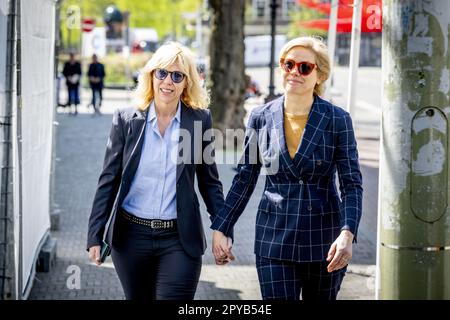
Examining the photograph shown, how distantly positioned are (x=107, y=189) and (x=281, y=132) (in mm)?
960

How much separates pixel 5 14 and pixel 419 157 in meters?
3.16

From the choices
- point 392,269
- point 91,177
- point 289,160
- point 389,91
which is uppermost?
point 389,91

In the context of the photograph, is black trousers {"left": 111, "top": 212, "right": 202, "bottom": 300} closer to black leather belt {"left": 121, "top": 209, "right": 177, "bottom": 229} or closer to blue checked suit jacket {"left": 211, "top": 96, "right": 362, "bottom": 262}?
black leather belt {"left": 121, "top": 209, "right": 177, "bottom": 229}

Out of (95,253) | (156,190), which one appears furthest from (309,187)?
(95,253)

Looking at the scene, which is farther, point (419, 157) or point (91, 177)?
point (91, 177)

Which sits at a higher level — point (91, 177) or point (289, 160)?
point (289, 160)

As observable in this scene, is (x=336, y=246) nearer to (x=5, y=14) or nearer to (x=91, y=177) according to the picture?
(x=5, y=14)

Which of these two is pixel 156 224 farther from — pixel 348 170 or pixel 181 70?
pixel 348 170

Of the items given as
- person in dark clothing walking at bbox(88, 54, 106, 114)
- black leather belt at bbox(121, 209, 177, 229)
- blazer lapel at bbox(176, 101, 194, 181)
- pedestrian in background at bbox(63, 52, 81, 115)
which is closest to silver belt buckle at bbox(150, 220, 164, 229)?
black leather belt at bbox(121, 209, 177, 229)

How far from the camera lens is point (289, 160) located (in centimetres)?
430

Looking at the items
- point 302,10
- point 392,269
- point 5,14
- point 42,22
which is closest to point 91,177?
point 42,22

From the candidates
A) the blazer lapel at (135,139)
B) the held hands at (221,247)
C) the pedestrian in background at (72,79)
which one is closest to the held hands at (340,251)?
the held hands at (221,247)

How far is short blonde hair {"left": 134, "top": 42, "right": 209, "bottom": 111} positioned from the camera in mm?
4688

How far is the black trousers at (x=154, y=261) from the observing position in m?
4.62
